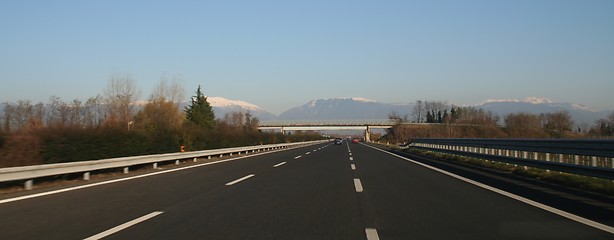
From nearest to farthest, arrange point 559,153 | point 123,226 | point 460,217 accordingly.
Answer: point 123,226, point 460,217, point 559,153

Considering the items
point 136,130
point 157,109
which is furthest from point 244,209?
point 157,109

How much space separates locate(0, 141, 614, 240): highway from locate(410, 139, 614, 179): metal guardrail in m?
2.64

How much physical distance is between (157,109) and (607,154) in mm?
60760

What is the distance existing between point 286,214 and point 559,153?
9692 millimetres

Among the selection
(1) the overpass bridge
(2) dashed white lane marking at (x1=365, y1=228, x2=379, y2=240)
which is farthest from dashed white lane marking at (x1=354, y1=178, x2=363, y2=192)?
(1) the overpass bridge

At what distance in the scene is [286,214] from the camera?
830 cm

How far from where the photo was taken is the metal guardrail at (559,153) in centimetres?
1136

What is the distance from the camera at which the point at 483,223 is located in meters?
7.39

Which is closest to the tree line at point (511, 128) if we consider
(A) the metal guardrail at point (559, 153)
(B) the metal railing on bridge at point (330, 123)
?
(B) the metal railing on bridge at point (330, 123)

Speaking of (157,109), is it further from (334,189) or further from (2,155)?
(334,189)

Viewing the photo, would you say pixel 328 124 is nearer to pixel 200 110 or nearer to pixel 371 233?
pixel 200 110

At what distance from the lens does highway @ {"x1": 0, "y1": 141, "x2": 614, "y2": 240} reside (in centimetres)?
672

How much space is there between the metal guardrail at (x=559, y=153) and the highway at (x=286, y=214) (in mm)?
2638

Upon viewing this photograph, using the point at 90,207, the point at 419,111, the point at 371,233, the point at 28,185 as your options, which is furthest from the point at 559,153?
the point at 419,111
